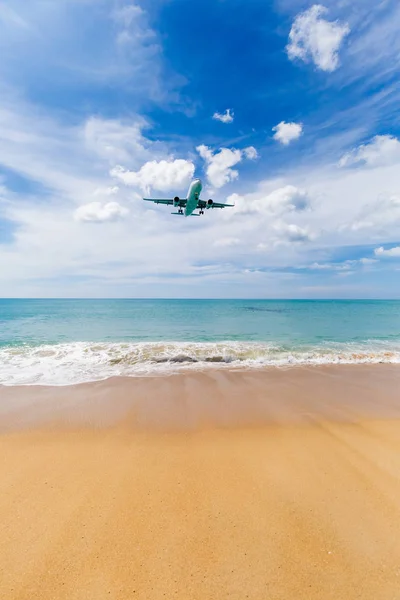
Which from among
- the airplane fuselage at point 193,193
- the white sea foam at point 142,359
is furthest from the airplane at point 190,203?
the white sea foam at point 142,359

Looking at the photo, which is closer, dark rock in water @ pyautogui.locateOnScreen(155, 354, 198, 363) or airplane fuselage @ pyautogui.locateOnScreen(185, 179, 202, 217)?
dark rock in water @ pyautogui.locateOnScreen(155, 354, 198, 363)

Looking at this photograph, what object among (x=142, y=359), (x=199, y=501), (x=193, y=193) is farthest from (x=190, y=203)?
(x=199, y=501)

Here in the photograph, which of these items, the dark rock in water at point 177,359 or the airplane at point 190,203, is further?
the airplane at point 190,203

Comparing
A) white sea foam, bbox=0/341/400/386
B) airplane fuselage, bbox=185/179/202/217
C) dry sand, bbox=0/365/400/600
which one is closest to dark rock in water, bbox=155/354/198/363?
white sea foam, bbox=0/341/400/386

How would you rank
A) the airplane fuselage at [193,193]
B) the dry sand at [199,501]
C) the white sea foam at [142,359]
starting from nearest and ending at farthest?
1. the dry sand at [199,501]
2. the white sea foam at [142,359]
3. the airplane fuselage at [193,193]

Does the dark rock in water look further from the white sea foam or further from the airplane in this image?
the airplane

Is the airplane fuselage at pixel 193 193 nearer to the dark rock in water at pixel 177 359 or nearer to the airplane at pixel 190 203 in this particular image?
the airplane at pixel 190 203
